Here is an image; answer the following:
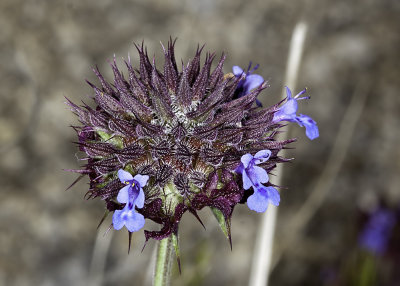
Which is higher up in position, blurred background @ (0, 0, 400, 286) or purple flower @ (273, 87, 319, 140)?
blurred background @ (0, 0, 400, 286)

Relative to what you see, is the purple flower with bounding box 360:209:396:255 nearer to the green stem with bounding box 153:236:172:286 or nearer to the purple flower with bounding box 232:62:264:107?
the purple flower with bounding box 232:62:264:107

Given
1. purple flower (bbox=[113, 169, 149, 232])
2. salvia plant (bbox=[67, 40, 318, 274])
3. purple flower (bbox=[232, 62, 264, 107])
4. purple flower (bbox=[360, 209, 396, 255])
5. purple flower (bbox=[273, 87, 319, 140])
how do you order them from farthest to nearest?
purple flower (bbox=[360, 209, 396, 255])
purple flower (bbox=[232, 62, 264, 107])
purple flower (bbox=[273, 87, 319, 140])
salvia plant (bbox=[67, 40, 318, 274])
purple flower (bbox=[113, 169, 149, 232])

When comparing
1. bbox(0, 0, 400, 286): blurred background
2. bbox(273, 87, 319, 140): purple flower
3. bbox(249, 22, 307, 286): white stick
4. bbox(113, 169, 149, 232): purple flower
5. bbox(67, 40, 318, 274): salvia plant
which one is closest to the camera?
bbox(113, 169, 149, 232): purple flower

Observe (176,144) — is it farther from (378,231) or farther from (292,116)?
(378,231)

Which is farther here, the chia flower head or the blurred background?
the blurred background

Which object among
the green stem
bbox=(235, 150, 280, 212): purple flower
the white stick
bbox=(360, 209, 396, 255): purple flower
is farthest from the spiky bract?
bbox=(360, 209, 396, 255): purple flower

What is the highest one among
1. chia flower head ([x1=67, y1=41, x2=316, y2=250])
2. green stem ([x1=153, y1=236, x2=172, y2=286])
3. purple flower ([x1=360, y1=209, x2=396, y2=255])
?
purple flower ([x1=360, y1=209, x2=396, y2=255])

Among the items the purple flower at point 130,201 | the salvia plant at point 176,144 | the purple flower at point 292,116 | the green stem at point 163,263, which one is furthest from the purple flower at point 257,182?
the green stem at point 163,263

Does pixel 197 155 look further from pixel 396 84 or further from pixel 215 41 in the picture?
pixel 396 84

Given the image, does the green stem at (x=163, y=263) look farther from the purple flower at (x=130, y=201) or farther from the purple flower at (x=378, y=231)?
the purple flower at (x=378, y=231)

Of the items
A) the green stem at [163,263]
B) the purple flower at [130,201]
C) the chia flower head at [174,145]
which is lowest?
the green stem at [163,263]
